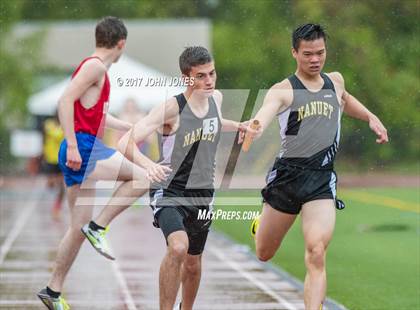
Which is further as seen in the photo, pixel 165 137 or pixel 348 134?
pixel 348 134

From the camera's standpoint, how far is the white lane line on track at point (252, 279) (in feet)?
33.7

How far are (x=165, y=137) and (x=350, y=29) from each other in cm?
2616

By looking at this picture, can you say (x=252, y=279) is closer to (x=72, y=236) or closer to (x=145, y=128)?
(x=72, y=236)

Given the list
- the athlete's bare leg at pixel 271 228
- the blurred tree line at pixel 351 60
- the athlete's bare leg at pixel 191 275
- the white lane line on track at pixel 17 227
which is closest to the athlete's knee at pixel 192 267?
the athlete's bare leg at pixel 191 275

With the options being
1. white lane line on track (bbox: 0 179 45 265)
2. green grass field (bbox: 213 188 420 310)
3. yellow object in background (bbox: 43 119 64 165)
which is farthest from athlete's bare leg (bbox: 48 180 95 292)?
yellow object in background (bbox: 43 119 64 165)

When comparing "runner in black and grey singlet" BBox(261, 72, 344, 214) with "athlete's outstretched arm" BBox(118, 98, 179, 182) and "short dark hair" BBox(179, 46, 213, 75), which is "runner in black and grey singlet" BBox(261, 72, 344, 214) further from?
"athlete's outstretched arm" BBox(118, 98, 179, 182)

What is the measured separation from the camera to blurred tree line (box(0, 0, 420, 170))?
106 ft

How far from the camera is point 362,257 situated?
581 inches

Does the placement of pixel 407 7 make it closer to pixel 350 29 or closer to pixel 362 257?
pixel 350 29

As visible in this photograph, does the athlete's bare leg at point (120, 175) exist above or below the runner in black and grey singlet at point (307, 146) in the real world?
below

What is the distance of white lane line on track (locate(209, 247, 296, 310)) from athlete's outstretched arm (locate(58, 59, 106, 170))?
2.53 m

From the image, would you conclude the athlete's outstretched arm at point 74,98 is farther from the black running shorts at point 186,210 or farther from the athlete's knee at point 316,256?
the athlete's knee at point 316,256

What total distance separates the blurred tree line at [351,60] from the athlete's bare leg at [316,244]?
67.8 feet

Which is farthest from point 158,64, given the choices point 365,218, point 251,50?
point 365,218
